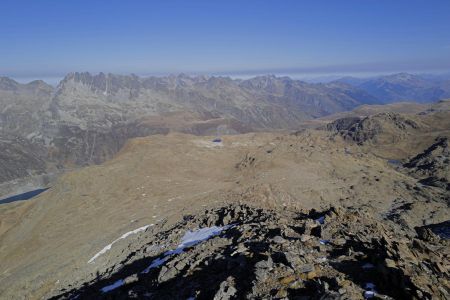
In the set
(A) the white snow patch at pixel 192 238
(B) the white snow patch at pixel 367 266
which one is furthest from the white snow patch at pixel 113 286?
(B) the white snow patch at pixel 367 266

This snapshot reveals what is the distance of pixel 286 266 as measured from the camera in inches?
744

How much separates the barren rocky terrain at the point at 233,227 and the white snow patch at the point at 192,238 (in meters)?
0.26

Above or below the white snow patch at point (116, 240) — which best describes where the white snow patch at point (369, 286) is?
above

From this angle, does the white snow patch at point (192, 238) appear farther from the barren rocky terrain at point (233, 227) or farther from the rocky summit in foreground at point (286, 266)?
the barren rocky terrain at point (233, 227)

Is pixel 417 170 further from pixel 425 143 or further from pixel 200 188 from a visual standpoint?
pixel 200 188

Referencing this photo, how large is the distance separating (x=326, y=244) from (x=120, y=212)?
128ft

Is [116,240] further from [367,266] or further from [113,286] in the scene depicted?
[367,266]

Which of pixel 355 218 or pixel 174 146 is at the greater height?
pixel 355 218

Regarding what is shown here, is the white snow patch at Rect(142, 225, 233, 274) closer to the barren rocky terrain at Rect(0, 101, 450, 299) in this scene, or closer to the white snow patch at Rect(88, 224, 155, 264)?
the barren rocky terrain at Rect(0, 101, 450, 299)

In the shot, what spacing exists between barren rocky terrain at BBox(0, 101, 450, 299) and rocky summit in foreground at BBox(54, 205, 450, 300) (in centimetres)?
9

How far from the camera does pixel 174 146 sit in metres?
93.1

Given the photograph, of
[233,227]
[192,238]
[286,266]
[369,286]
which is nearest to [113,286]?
[192,238]

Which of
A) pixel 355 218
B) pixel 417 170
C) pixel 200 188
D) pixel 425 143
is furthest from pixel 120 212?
pixel 425 143

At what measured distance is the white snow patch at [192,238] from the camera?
94.6 feet
